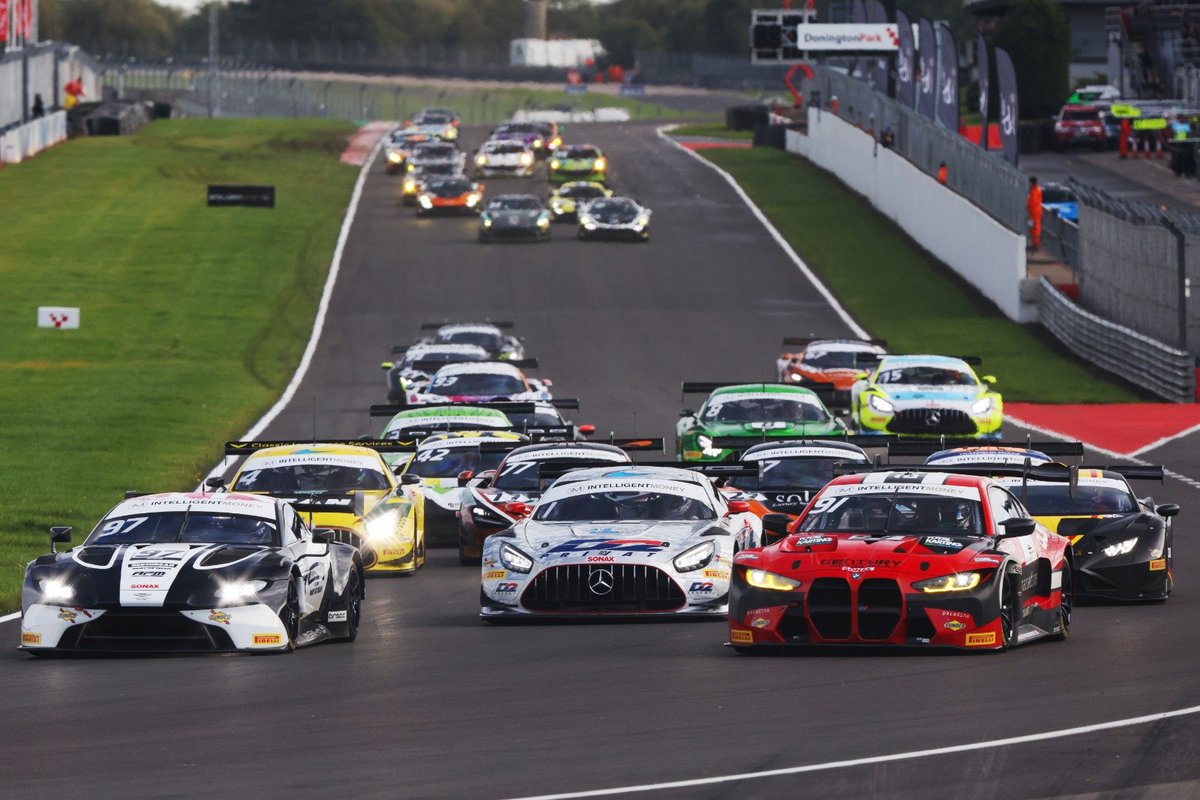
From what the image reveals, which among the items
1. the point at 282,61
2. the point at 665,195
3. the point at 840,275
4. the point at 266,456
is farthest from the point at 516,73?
the point at 266,456

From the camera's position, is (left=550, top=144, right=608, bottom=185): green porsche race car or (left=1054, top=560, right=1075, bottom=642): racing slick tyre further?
(left=550, top=144, right=608, bottom=185): green porsche race car

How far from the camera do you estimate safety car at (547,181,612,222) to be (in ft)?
245

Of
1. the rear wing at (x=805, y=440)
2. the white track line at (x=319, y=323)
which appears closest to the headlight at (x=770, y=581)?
the white track line at (x=319, y=323)

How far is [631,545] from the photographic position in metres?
18.4

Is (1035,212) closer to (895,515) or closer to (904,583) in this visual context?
(895,515)

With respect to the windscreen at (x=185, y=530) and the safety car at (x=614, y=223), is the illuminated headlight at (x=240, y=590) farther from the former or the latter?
the safety car at (x=614, y=223)

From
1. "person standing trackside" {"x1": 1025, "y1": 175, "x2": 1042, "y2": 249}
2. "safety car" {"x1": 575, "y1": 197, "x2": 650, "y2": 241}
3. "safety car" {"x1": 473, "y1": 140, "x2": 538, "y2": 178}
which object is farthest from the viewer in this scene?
"safety car" {"x1": 473, "y1": 140, "x2": 538, "y2": 178}

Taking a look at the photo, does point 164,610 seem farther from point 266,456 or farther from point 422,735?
point 266,456

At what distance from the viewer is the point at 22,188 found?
269 ft

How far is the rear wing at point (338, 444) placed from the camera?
2531cm

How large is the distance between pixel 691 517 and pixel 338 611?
11.2ft

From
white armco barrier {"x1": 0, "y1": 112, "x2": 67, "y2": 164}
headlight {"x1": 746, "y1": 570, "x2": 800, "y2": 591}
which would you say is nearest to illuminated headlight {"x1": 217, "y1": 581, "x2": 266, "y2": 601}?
headlight {"x1": 746, "y1": 570, "x2": 800, "y2": 591}

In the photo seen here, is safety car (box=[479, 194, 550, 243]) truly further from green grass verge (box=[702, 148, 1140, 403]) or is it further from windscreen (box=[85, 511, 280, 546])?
windscreen (box=[85, 511, 280, 546])

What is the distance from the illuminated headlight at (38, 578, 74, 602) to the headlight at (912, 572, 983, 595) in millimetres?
5890
